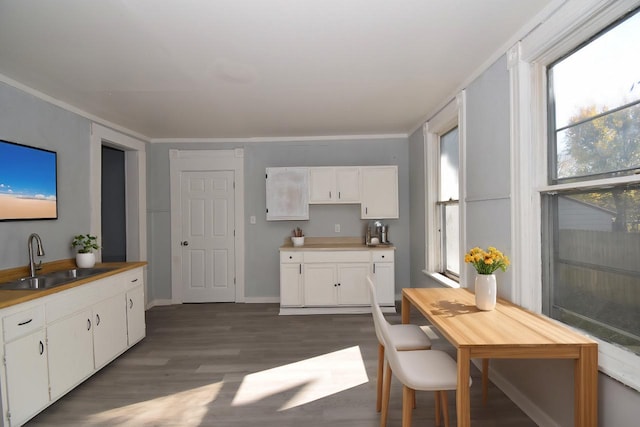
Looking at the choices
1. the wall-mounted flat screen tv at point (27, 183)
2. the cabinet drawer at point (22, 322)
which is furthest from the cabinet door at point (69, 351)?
the wall-mounted flat screen tv at point (27, 183)

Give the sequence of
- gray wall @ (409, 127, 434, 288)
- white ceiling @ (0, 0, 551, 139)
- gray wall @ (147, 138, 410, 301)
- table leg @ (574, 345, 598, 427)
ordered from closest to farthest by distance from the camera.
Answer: table leg @ (574, 345, 598, 427) < white ceiling @ (0, 0, 551, 139) < gray wall @ (409, 127, 434, 288) < gray wall @ (147, 138, 410, 301)

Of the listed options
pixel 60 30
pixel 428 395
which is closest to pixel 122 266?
pixel 60 30

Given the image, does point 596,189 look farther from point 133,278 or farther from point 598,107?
point 133,278

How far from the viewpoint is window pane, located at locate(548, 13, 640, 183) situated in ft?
5.29

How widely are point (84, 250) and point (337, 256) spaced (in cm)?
282

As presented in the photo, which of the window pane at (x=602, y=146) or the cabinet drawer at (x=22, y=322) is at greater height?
the window pane at (x=602, y=146)

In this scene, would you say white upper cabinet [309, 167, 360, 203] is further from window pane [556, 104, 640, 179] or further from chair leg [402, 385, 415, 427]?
chair leg [402, 385, 415, 427]

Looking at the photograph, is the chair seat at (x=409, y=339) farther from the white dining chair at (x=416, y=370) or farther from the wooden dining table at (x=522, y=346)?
the wooden dining table at (x=522, y=346)

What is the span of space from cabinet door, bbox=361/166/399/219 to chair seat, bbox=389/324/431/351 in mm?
2569

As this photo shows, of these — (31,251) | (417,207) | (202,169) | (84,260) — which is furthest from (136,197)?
(417,207)

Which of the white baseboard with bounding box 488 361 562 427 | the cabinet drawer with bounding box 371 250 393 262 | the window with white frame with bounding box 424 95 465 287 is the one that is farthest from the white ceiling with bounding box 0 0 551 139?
the white baseboard with bounding box 488 361 562 427

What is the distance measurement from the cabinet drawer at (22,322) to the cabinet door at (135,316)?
1.09 metres

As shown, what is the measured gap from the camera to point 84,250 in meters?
3.47

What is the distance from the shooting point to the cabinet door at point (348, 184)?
4.92 m
